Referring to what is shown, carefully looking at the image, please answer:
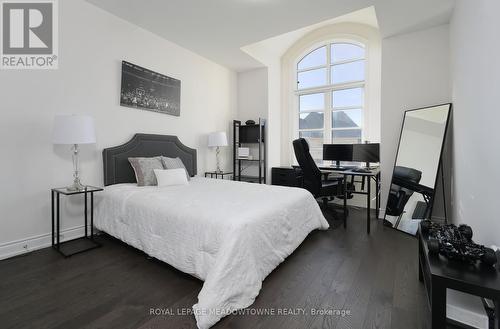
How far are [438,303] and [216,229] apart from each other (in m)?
1.22

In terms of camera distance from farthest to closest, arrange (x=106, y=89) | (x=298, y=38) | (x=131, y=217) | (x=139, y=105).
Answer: (x=298, y=38), (x=139, y=105), (x=106, y=89), (x=131, y=217)

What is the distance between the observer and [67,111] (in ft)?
8.11

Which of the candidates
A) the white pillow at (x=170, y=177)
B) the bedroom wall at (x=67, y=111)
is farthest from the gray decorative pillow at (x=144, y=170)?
the bedroom wall at (x=67, y=111)

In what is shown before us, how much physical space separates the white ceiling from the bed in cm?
174

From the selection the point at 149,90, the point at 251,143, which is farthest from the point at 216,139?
the point at 149,90

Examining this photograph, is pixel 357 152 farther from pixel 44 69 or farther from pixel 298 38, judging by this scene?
pixel 44 69

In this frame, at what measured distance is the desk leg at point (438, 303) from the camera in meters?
→ 1.04

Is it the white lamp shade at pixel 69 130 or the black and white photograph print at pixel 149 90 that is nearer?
the white lamp shade at pixel 69 130

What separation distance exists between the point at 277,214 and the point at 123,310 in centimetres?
124

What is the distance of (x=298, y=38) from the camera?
15.5ft

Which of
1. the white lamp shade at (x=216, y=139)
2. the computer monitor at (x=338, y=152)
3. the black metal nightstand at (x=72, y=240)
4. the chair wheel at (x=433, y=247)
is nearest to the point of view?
the chair wheel at (x=433, y=247)

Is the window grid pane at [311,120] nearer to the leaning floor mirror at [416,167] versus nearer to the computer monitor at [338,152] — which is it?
the computer monitor at [338,152]

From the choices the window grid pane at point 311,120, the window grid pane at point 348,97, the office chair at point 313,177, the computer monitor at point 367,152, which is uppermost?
the window grid pane at point 348,97

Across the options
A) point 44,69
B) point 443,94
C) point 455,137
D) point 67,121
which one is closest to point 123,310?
point 67,121
